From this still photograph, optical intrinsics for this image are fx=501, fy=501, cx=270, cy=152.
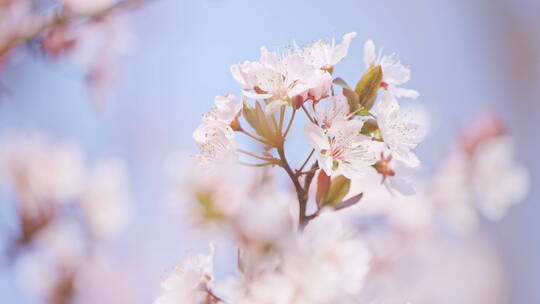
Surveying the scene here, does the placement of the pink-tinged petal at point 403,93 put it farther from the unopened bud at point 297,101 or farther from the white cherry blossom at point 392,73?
the unopened bud at point 297,101

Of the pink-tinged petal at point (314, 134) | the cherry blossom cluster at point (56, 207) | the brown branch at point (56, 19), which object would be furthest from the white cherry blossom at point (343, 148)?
the cherry blossom cluster at point (56, 207)

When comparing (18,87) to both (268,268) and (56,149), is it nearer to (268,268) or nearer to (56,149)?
(56,149)

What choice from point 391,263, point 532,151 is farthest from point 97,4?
point 532,151

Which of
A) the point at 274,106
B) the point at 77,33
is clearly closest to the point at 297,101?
the point at 274,106

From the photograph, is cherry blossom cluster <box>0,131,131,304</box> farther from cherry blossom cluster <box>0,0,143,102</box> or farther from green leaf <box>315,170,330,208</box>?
green leaf <box>315,170,330,208</box>

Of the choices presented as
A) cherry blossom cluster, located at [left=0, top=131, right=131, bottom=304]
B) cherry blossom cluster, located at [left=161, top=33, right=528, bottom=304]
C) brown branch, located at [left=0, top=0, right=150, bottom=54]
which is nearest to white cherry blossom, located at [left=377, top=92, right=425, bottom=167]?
cherry blossom cluster, located at [left=161, top=33, right=528, bottom=304]

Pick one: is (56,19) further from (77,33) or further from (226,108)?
(226,108)
